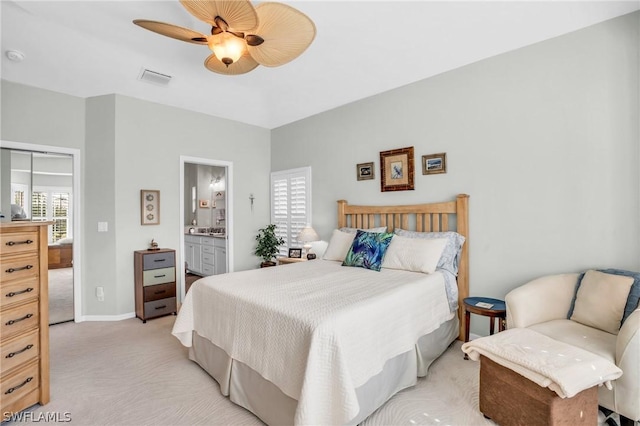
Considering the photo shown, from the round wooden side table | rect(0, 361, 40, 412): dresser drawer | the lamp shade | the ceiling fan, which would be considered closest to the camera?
the ceiling fan

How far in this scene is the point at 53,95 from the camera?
3.73 metres

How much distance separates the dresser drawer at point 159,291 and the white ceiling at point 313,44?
2542 millimetres

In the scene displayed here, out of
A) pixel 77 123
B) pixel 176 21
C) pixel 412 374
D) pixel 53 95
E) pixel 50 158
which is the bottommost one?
pixel 412 374

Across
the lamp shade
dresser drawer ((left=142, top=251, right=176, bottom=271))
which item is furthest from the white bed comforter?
dresser drawer ((left=142, top=251, right=176, bottom=271))

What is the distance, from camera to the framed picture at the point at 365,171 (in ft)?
13.5

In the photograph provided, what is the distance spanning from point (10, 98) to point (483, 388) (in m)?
5.34

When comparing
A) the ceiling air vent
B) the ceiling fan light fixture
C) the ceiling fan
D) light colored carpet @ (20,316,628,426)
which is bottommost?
light colored carpet @ (20,316,628,426)

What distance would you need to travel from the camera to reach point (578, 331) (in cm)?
216

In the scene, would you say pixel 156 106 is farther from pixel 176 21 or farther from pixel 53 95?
pixel 176 21

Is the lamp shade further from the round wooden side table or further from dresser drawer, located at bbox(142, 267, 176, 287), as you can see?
the round wooden side table

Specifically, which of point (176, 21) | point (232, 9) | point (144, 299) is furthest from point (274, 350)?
point (176, 21)

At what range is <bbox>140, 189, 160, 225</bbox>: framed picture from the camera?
4.16 m

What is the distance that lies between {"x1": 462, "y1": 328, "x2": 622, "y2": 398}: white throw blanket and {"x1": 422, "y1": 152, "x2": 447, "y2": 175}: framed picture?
1925 mm

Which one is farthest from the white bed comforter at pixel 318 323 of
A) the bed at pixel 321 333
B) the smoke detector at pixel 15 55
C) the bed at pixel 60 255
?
the smoke detector at pixel 15 55
